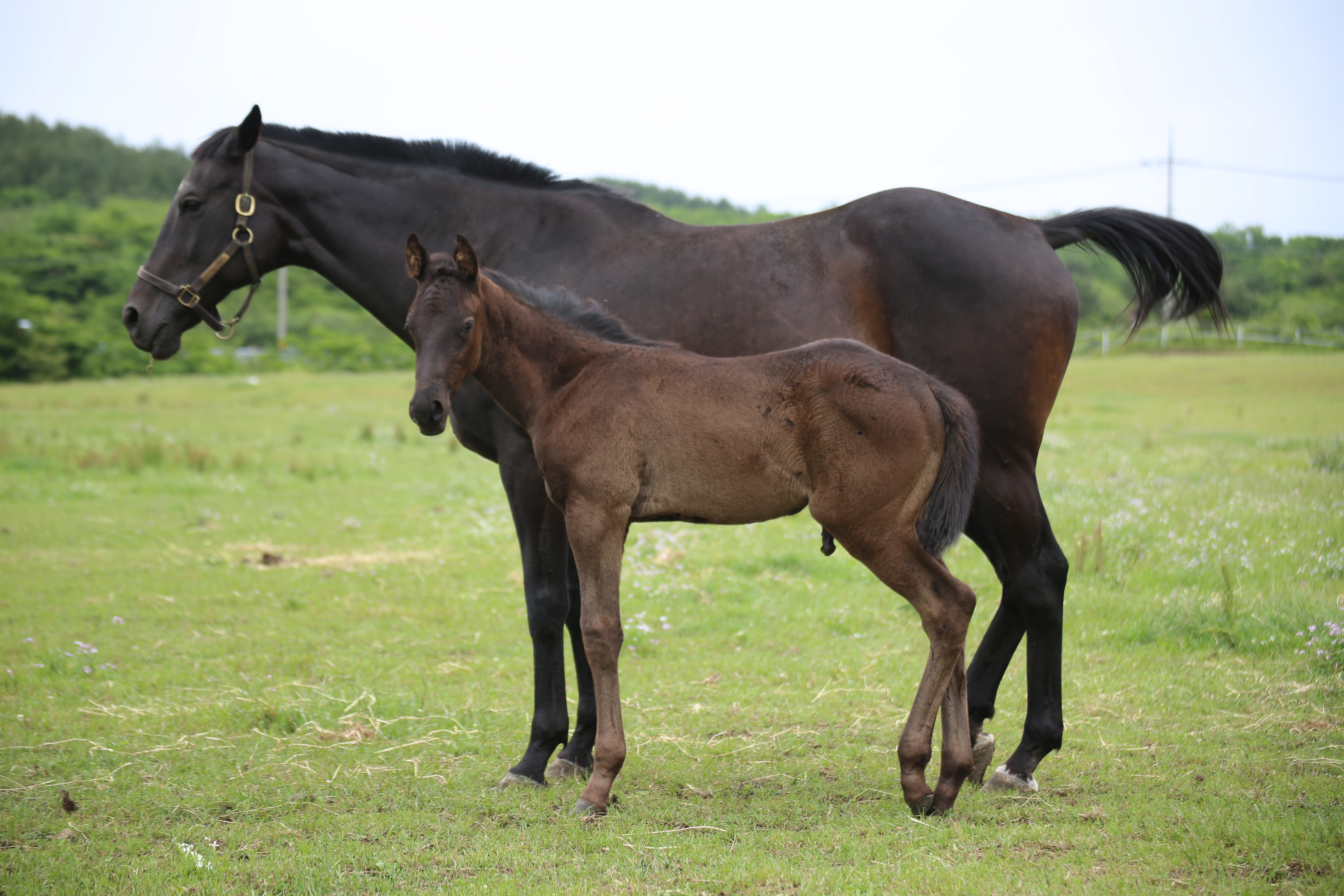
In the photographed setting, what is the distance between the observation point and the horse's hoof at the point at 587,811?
4.04m

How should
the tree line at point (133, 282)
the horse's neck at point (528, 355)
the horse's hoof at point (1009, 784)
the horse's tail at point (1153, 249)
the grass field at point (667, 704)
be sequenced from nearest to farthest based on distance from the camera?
the grass field at point (667, 704), the horse's neck at point (528, 355), the horse's hoof at point (1009, 784), the horse's tail at point (1153, 249), the tree line at point (133, 282)

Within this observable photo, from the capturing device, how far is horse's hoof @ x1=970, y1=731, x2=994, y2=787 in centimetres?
448

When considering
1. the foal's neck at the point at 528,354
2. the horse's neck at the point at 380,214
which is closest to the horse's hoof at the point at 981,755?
the foal's neck at the point at 528,354

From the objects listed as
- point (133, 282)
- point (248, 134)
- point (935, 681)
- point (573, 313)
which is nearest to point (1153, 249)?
point (935, 681)

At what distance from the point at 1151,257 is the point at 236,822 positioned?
16.6 feet

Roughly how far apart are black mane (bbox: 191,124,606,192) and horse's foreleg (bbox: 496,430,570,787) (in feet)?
5.02

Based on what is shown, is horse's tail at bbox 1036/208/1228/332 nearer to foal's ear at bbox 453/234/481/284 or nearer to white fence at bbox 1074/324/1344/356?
foal's ear at bbox 453/234/481/284

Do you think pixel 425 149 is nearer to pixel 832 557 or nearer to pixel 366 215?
pixel 366 215

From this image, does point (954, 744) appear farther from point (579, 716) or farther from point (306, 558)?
point (306, 558)

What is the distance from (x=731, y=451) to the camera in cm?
397

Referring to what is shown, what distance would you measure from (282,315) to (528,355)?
43.7 meters

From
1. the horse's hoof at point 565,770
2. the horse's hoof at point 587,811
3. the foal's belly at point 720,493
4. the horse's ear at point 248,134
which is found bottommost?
the horse's hoof at point 565,770

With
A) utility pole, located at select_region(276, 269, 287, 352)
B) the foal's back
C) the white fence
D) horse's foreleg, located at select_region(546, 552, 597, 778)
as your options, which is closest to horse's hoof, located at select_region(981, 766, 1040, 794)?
the foal's back

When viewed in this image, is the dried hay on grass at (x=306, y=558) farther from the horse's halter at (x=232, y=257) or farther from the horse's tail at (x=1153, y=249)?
the horse's tail at (x=1153, y=249)
